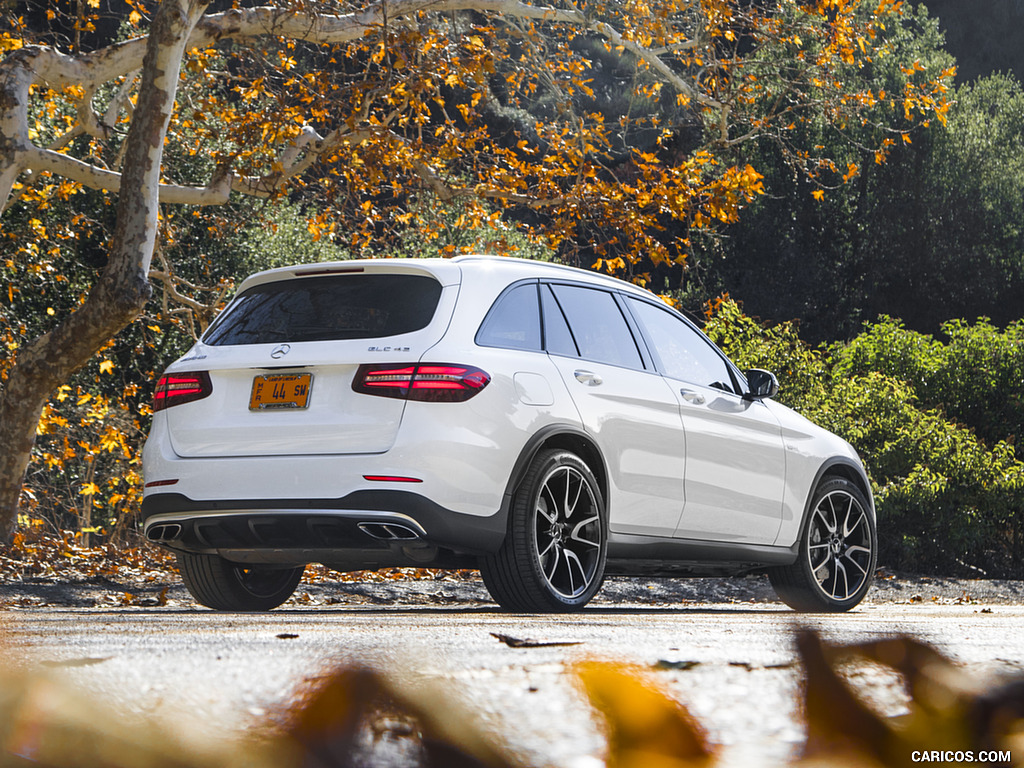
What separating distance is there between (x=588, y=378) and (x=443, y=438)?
112 cm

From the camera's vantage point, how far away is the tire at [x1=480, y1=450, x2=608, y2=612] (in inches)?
223

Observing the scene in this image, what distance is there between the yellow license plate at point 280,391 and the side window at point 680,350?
224cm

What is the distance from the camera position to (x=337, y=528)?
17.9 ft

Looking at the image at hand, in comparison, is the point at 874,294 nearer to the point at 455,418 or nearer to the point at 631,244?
the point at 631,244

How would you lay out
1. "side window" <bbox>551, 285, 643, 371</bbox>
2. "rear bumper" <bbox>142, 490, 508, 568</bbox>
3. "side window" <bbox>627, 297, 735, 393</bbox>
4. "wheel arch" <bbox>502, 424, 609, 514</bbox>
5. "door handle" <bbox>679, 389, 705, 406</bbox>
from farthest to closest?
1. "side window" <bbox>627, 297, 735, 393</bbox>
2. "door handle" <bbox>679, 389, 705, 406</bbox>
3. "side window" <bbox>551, 285, 643, 371</bbox>
4. "wheel arch" <bbox>502, 424, 609, 514</bbox>
5. "rear bumper" <bbox>142, 490, 508, 568</bbox>

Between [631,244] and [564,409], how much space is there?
26.3 feet

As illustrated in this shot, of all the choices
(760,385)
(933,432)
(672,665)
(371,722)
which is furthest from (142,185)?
(933,432)

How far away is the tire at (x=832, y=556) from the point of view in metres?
7.84

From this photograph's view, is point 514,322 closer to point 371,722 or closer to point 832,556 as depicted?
point 832,556

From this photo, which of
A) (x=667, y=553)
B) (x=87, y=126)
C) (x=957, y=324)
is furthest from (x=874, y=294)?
(x=667, y=553)

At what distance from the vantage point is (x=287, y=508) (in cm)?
553

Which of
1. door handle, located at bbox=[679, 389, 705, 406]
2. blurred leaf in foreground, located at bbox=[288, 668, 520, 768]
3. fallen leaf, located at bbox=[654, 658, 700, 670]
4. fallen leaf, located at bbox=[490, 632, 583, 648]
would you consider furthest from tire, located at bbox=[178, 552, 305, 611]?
blurred leaf in foreground, located at bbox=[288, 668, 520, 768]

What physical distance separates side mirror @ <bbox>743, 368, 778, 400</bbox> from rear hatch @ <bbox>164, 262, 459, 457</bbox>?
2523 mm

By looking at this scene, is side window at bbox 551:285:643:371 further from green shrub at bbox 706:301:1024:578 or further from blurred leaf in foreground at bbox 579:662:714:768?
green shrub at bbox 706:301:1024:578
